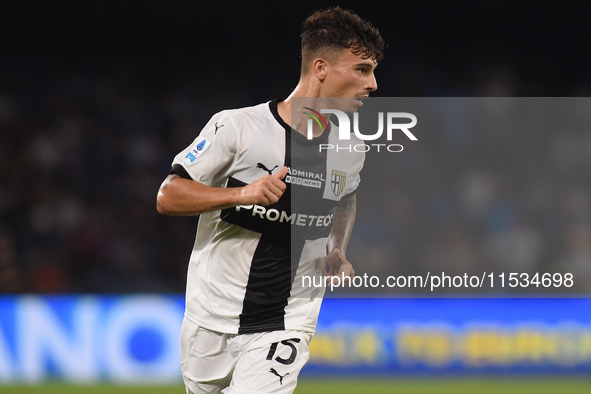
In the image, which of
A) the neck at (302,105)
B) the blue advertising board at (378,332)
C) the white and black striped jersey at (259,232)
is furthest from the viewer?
the blue advertising board at (378,332)

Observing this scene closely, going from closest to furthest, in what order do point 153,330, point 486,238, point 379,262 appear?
point 153,330
point 379,262
point 486,238

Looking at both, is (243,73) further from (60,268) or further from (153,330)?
(153,330)

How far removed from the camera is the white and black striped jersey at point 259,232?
2656 millimetres

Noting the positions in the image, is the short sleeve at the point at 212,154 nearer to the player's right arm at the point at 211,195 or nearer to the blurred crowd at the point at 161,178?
the player's right arm at the point at 211,195

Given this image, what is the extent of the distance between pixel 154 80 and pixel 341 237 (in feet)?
21.1

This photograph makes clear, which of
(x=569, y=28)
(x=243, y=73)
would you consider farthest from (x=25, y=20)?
(x=569, y=28)

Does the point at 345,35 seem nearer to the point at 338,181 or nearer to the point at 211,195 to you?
the point at 338,181

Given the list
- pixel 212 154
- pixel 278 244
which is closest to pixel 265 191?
pixel 212 154

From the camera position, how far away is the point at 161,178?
8031mm

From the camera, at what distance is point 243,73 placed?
9023 mm

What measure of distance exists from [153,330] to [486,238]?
137 inches

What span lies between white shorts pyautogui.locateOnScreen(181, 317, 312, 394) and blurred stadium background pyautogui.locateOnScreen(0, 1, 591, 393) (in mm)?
2755

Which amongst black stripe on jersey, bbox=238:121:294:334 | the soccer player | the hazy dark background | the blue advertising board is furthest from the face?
the hazy dark background

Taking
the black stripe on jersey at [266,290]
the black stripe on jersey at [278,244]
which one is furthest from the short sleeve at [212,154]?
the black stripe on jersey at [266,290]
